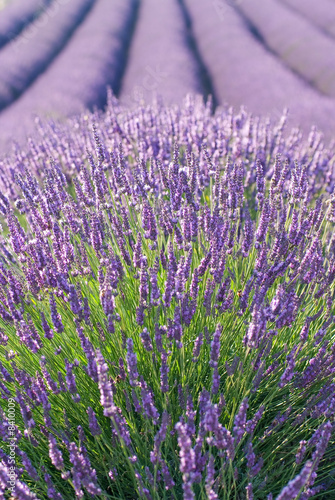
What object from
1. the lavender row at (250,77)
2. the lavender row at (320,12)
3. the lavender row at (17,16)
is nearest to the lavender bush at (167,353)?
the lavender row at (250,77)

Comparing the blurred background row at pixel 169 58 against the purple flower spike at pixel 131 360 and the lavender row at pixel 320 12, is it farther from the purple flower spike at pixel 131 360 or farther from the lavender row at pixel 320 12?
A: the purple flower spike at pixel 131 360

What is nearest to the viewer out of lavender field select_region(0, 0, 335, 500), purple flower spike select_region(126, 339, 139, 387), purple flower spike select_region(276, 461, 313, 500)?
purple flower spike select_region(276, 461, 313, 500)

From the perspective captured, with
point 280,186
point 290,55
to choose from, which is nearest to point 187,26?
point 290,55

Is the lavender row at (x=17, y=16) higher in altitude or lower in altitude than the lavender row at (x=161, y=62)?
higher

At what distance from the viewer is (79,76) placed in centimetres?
971

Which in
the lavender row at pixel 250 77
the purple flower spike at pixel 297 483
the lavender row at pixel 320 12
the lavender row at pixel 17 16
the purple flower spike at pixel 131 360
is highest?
the lavender row at pixel 17 16

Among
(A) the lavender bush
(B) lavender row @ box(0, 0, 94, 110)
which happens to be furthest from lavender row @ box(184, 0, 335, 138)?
(B) lavender row @ box(0, 0, 94, 110)

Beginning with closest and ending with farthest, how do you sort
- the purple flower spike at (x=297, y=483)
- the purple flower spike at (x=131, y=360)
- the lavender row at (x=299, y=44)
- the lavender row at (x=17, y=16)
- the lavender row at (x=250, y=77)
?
1. the purple flower spike at (x=297, y=483)
2. the purple flower spike at (x=131, y=360)
3. the lavender row at (x=250, y=77)
4. the lavender row at (x=299, y=44)
5. the lavender row at (x=17, y=16)

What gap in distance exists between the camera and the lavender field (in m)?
1.50

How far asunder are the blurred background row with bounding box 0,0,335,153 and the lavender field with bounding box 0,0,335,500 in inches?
3.9

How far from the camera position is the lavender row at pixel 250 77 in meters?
6.40

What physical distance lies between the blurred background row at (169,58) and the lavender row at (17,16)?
0.04 meters

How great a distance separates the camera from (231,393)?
1.86 m

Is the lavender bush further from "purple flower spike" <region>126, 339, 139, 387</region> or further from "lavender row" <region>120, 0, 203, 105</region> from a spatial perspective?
"lavender row" <region>120, 0, 203, 105</region>
